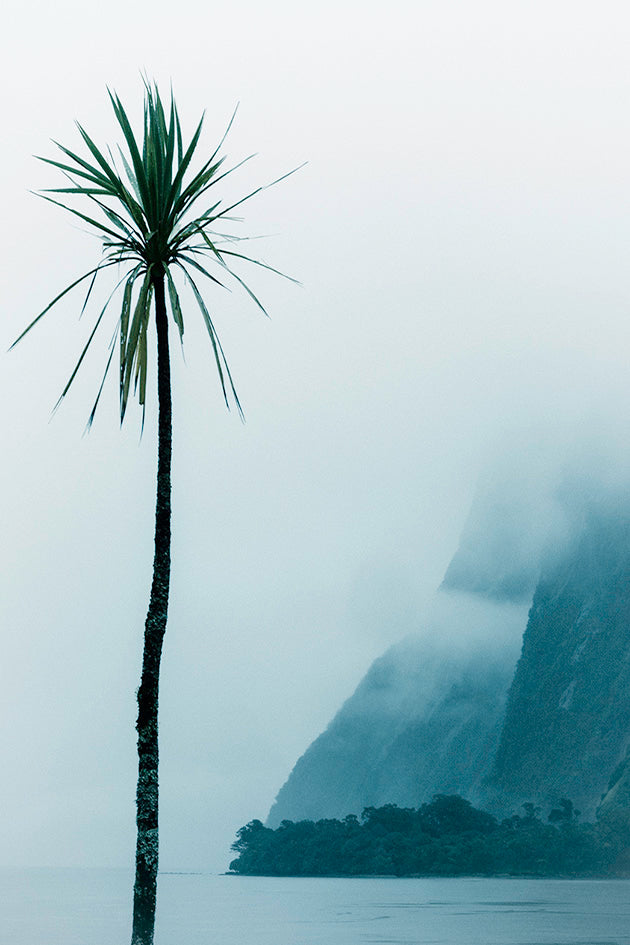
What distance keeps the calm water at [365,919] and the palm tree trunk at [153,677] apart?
5450 centimetres

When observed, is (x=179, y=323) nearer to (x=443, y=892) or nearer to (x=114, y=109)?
(x=114, y=109)

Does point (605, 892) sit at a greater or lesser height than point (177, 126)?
lesser

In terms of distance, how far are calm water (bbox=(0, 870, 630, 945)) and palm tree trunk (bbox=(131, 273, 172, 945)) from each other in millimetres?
54498

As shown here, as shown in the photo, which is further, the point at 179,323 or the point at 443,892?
the point at 443,892

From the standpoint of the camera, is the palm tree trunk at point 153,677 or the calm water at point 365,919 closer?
the palm tree trunk at point 153,677

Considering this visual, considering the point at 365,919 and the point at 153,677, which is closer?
the point at 153,677

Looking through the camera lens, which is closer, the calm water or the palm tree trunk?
the palm tree trunk

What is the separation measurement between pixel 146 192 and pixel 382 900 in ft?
511

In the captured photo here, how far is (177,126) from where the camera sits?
22.7 meters

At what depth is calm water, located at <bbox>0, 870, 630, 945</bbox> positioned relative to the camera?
291ft

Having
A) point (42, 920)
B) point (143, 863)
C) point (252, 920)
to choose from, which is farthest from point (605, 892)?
point (143, 863)

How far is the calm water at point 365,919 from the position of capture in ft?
291

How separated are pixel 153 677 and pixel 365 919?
344 feet

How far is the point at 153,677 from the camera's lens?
22047 millimetres
